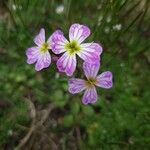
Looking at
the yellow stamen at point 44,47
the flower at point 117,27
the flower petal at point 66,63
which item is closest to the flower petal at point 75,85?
the flower petal at point 66,63

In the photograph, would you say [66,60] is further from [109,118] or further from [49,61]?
[109,118]

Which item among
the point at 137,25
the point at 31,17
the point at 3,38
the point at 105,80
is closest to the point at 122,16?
the point at 137,25

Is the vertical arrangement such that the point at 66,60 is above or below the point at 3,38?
below

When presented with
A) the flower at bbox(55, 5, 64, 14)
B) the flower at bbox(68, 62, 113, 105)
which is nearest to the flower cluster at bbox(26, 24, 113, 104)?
the flower at bbox(68, 62, 113, 105)

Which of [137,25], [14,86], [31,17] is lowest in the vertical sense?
[14,86]

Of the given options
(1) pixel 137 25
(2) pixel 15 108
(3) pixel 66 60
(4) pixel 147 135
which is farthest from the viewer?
(1) pixel 137 25

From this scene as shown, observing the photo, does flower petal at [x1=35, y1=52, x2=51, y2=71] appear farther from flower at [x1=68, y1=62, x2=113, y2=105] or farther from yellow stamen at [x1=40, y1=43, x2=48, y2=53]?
flower at [x1=68, y1=62, x2=113, y2=105]
